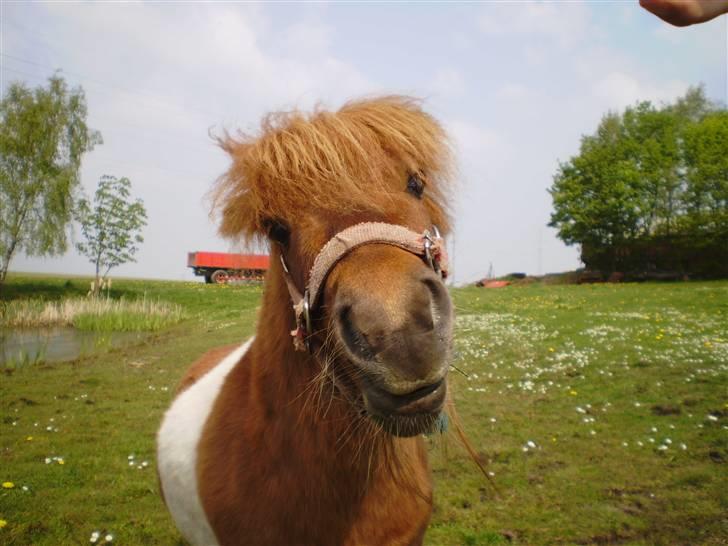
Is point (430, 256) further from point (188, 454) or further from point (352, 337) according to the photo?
point (188, 454)

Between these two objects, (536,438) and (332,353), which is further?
(536,438)

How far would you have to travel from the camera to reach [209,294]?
24.4 m

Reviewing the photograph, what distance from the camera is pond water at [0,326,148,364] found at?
14508 mm

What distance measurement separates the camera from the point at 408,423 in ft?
6.01

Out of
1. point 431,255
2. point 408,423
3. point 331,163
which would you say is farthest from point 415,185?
point 408,423

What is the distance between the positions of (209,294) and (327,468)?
2329 centimetres

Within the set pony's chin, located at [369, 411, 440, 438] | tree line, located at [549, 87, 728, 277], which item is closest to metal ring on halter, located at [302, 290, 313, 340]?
pony's chin, located at [369, 411, 440, 438]

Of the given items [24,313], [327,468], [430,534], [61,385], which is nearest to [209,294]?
[24,313]

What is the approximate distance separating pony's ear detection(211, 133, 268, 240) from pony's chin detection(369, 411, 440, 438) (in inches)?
46.0

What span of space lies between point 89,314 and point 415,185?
1856 cm

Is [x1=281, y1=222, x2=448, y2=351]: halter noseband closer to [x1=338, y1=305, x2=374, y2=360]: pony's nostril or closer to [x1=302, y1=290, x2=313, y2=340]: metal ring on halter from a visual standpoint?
[x1=302, y1=290, x2=313, y2=340]: metal ring on halter

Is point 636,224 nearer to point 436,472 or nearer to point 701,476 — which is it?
point 701,476

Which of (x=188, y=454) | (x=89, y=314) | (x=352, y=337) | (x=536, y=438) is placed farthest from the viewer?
(x=89, y=314)

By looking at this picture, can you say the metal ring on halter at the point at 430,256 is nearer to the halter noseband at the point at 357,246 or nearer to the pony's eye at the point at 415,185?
the halter noseband at the point at 357,246
